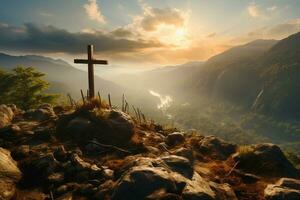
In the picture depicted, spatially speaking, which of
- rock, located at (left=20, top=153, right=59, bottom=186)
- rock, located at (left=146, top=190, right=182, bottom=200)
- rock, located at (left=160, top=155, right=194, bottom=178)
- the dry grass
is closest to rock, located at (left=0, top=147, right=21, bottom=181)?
rock, located at (left=20, top=153, right=59, bottom=186)

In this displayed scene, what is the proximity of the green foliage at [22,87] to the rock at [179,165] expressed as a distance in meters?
40.5

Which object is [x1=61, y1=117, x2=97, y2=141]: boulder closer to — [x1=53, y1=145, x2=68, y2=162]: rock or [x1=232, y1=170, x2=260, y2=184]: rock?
→ [x1=53, y1=145, x2=68, y2=162]: rock

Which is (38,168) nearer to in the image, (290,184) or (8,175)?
(8,175)

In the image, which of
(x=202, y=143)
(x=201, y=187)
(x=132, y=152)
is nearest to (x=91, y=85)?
(x=132, y=152)

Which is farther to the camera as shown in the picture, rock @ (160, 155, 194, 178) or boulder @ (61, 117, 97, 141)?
boulder @ (61, 117, 97, 141)

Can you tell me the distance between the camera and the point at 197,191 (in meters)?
8.32

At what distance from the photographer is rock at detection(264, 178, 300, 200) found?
890 centimetres

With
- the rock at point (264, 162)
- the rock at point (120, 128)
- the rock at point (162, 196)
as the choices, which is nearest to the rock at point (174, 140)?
the rock at point (120, 128)

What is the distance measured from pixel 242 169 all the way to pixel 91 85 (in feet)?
33.3

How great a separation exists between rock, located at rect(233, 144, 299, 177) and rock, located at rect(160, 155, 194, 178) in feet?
12.0

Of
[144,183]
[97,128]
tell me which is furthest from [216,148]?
[144,183]

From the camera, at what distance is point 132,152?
41.3ft

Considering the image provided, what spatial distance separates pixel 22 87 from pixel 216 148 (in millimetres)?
40346

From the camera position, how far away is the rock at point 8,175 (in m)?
8.52
